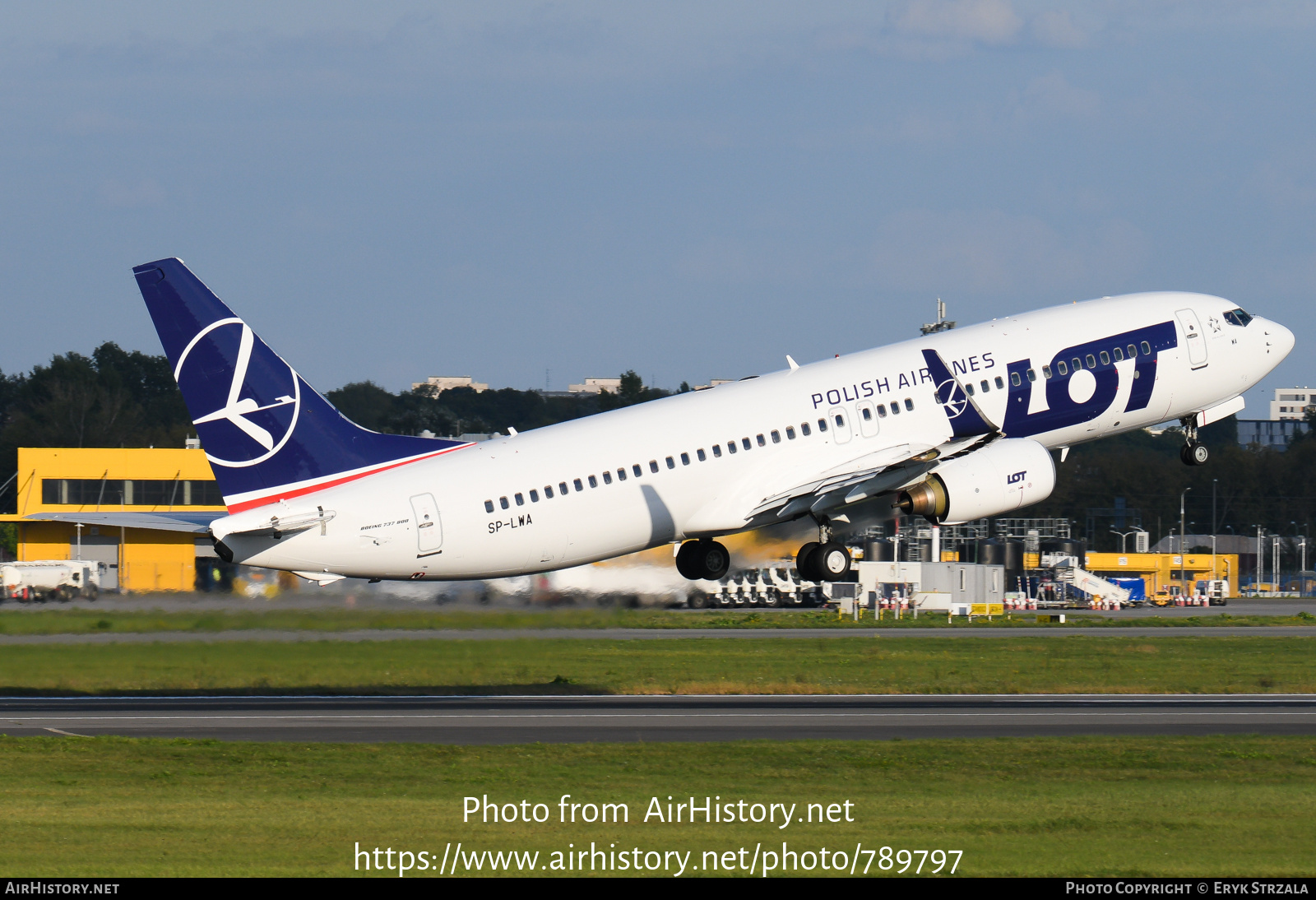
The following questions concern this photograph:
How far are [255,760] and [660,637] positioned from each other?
3063 cm

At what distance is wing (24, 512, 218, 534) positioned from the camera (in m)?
34.5

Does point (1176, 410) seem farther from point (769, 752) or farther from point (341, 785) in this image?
point (341, 785)

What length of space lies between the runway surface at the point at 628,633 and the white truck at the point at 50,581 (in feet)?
3.86

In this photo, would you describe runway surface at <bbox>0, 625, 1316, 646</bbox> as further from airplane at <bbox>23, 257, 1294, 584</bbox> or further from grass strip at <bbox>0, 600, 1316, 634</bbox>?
airplane at <bbox>23, 257, 1294, 584</bbox>

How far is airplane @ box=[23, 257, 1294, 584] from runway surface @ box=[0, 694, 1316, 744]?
3633 millimetres

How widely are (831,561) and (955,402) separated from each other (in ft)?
17.5

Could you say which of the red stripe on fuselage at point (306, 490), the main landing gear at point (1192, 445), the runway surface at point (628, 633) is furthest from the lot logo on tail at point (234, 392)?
the main landing gear at point (1192, 445)

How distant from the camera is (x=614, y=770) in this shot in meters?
27.3

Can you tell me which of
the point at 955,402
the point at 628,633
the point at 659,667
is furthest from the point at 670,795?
the point at 628,633

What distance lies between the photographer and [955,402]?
139 feet

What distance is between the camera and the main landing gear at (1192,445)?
157ft

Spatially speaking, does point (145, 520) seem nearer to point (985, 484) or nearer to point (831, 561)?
point (831, 561)

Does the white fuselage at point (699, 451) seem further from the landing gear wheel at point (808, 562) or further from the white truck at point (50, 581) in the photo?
the white truck at point (50, 581)

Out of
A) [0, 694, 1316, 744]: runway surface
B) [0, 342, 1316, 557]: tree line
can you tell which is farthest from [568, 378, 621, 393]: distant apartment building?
[0, 694, 1316, 744]: runway surface
